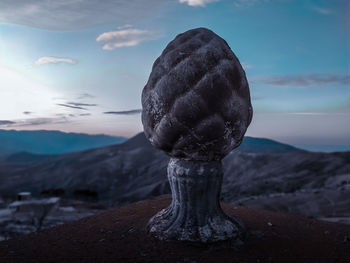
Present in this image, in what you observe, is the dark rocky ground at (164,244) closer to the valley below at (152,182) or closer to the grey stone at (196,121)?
the grey stone at (196,121)

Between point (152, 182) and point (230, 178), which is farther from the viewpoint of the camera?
point (152, 182)

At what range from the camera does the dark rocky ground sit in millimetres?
5883

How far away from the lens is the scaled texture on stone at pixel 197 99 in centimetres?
579

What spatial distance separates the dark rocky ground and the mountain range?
6176mm

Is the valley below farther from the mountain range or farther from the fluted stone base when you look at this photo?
the fluted stone base

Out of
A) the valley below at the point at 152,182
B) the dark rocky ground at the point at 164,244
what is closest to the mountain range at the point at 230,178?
the valley below at the point at 152,182

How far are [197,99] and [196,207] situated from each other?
7.95 feet

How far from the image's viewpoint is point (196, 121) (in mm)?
5844

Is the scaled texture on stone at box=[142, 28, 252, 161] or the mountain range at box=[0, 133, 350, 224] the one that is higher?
the scaled texture on stone at box=[142, 28, 252, 161]

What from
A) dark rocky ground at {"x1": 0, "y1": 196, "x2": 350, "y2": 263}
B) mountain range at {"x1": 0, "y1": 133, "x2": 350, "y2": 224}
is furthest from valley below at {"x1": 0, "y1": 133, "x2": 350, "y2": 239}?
dark rocky ground at {"x1": 0, "y1": 196, "x2": 350, "y2": 263}

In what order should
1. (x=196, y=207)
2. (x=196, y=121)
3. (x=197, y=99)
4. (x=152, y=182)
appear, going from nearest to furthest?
(x=197, y=99) < (x=196, y=121) < (x=196, y=207) < (x=152, y=182)

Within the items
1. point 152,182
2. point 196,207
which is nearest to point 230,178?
point 152,182

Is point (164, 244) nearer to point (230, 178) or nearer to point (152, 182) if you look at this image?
point (230, 178)

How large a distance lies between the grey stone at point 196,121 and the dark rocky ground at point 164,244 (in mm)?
405
